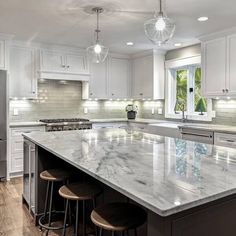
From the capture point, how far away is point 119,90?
6.13m

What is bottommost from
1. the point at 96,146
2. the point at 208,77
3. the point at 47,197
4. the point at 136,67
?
the point at 47,197

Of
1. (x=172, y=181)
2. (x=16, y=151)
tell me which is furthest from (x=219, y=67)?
(x=16, y=151)

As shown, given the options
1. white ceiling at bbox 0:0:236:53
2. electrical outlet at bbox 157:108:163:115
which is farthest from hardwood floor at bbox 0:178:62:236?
electrical outlet at bbox 157:108:163:115

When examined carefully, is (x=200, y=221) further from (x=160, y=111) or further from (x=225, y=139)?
(x=160, y=111)

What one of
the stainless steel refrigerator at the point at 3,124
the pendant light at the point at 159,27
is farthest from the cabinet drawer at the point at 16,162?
the pendant light at the point at 159,27

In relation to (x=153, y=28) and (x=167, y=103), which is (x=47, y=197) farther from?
(x=167, y=103)

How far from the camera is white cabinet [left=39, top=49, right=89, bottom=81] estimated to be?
5043 mm

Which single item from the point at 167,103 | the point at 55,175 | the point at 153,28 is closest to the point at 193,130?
the point at 167,103

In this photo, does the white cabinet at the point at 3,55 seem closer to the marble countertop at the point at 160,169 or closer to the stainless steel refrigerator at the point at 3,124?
the stainless steel refrigerator at the point at 3,124

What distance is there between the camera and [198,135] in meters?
4.18

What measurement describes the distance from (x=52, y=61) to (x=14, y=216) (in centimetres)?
307

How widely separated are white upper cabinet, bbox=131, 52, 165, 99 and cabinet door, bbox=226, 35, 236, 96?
5.99 ft

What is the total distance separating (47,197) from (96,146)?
878 mm

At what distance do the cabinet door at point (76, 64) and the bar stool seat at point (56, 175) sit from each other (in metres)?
3.06
